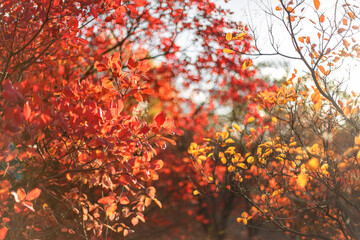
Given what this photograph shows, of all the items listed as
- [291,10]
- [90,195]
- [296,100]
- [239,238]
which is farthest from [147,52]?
[239,238]

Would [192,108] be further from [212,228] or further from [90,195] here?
[90,195]

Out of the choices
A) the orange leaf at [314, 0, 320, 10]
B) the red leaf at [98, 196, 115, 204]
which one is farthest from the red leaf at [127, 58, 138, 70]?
the orange leaf at [314, 0, 320, 10]

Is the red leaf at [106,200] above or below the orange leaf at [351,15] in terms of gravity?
below

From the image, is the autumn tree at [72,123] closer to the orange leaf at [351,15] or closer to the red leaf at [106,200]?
the red leaf at [106,200]

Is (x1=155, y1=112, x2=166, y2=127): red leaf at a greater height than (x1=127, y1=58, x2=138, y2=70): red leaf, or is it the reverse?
(x1=127, y1=58, x2=138, y2=70): red leaf

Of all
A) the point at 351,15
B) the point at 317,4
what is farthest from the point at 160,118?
the point at 351,15

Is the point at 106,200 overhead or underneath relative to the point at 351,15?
underneath

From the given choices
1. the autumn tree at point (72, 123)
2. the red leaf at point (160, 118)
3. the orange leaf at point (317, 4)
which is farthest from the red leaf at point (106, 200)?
the orange leaf at point (317, 4)

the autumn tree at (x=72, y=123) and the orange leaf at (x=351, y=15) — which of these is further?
the orange leaf at (x=351, y=15)

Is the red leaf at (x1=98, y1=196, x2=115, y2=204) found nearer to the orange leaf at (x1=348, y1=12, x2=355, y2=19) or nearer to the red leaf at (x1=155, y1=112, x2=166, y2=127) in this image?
the red leaf at (x1=155, y1=112, x2=166, y2=127)

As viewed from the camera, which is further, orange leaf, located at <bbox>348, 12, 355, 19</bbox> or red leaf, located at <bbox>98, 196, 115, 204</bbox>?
orange leaf, located at <bbox>348, 12, 355, 19</bbox>

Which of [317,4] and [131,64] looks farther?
[317,4]

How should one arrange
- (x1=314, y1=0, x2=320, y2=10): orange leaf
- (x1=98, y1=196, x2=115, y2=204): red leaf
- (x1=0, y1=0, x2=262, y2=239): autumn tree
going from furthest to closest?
(x1=314, y1=0, x2=320, y2=10): orange leaf → (x1=98, y1=196, x2=115, y2=204): red leaf → (x1=0, y1=0, x2=262, y2=239): autumn tree

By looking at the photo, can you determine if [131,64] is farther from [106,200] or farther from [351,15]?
[351,15]
